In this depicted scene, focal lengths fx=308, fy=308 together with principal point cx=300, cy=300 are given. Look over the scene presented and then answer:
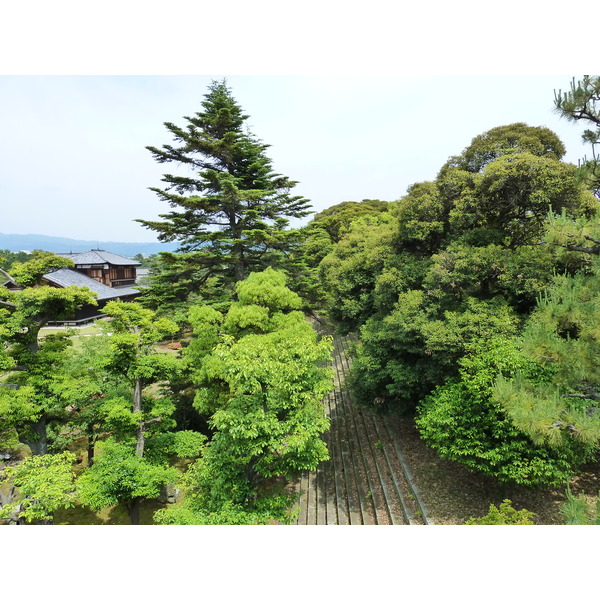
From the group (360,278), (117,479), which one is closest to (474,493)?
(360,278)

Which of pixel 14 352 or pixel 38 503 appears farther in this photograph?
pixel 14 352

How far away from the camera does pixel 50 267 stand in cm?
664

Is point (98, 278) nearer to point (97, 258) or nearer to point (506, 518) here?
point (97, 258)

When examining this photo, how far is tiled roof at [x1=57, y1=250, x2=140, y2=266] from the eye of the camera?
20.7 metres

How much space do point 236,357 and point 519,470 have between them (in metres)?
4.81

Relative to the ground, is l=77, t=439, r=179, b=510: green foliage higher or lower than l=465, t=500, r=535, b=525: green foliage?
lower

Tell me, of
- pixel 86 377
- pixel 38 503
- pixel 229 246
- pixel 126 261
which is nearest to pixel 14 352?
pixel 86 377

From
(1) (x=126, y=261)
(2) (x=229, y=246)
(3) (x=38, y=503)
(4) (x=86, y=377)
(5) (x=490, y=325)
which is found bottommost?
(3) (x=38, y=503)

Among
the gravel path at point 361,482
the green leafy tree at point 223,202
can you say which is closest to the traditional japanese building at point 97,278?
the green leafy tree at point 223,202

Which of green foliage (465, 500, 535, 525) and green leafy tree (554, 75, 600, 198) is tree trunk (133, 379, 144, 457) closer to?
green foliage (465, 500, 535, 525)

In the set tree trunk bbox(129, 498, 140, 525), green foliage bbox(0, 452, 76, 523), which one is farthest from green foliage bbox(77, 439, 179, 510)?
tree trunk bbox(129, 498, 140, 525)

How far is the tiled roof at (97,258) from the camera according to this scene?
20.7m

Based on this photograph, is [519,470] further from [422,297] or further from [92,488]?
[92,488]

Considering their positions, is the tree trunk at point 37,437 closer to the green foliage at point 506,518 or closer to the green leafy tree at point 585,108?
the green foliage at point 506,518
